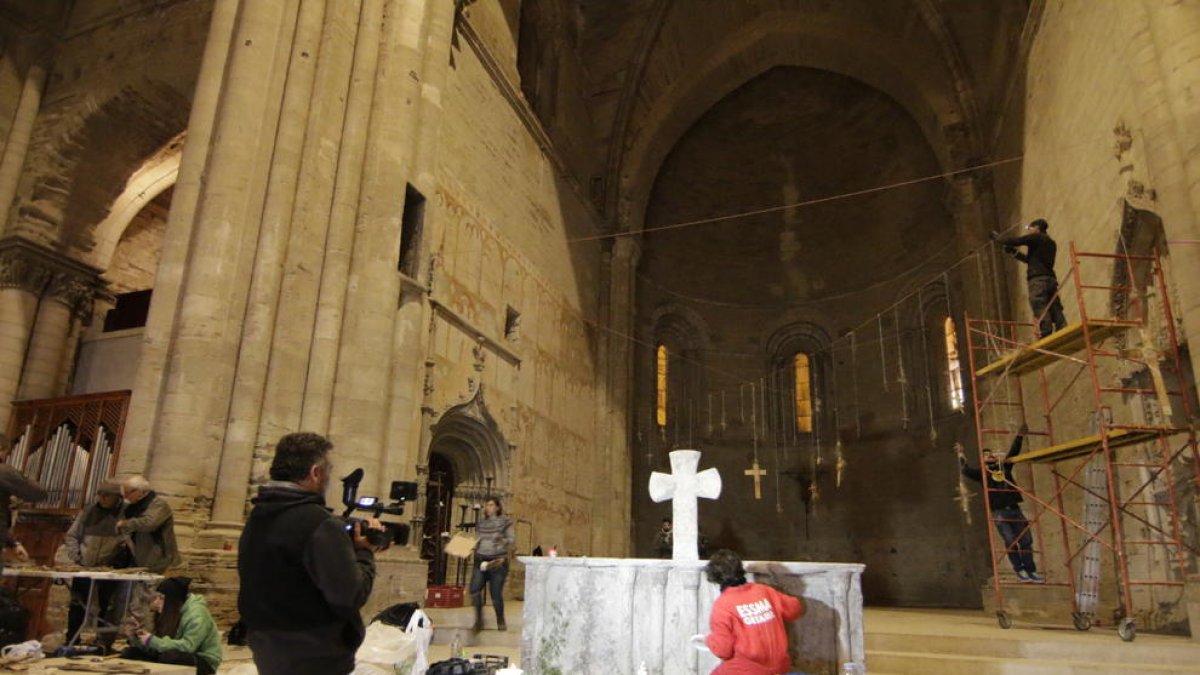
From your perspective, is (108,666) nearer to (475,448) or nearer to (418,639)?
(418,639)

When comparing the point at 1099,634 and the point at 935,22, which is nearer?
the point at 1099,634

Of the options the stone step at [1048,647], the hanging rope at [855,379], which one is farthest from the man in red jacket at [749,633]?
the hanging rope at [855,379]

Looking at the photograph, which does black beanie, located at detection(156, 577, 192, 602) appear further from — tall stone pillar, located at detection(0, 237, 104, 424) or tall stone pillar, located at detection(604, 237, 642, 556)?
tall stone pillar, located at detection(604, 237, 642, 556)

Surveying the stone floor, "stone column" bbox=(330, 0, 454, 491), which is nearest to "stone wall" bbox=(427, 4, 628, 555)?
"stone column" bbox=(330, 0, 454, 491)

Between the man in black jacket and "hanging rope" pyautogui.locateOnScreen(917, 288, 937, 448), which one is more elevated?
"hanging rope" pyautogui.locateOnScreen(917, 288, 937, 448)

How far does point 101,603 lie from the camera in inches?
271

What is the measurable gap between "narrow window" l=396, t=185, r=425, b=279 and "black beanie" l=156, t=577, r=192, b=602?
5763 millimetres

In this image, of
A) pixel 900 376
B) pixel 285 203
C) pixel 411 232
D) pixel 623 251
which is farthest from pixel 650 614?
pixel 900 376

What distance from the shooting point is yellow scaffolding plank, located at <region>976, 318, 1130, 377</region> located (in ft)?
27.8

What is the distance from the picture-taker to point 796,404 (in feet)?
72.6

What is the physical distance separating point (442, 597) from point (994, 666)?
7.18m

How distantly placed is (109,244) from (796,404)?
16.8 meters

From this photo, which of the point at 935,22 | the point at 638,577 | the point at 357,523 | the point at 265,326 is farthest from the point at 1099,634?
the point at 935,22

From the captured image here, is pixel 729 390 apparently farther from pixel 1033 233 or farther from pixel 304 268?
pixel 304 268
